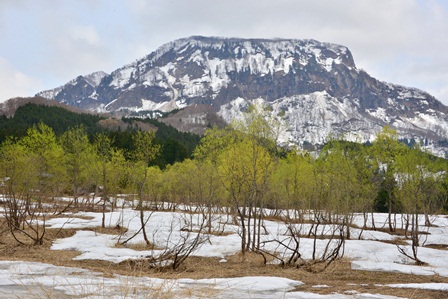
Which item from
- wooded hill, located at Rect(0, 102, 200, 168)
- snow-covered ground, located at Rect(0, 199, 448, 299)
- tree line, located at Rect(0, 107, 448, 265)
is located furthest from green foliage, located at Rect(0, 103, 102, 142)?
snow-covered ground, located at Rect(0, 199, 448, 299)

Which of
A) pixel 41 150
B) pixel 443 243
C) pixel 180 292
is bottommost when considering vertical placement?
pixel 443 243

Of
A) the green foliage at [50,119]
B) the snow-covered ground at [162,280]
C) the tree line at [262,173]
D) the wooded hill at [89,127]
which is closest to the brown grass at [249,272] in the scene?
the snow-covered ground at [162,280]

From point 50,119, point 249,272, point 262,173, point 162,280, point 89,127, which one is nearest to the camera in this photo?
point 162,280

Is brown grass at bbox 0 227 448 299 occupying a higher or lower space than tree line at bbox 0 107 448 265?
lower

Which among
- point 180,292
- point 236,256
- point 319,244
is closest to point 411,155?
point 319,244

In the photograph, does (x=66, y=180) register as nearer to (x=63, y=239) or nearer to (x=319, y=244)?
(x=63, y=239)

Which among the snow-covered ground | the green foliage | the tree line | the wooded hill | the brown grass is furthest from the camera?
the green foliage

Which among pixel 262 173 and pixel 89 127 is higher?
pixel 89 127

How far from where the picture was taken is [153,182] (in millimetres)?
47188

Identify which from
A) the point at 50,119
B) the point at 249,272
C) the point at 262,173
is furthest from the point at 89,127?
the point at 249,272

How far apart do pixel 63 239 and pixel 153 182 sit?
27.2m

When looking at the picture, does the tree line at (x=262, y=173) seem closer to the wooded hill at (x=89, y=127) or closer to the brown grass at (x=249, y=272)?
the brown grass at (x=249, y=272)

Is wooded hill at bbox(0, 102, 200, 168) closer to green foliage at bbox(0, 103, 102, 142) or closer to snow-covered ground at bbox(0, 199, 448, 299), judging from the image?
green foliage at bbox(0, 103, 102, 142)

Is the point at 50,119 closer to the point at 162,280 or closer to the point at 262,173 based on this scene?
the point at 262,173
